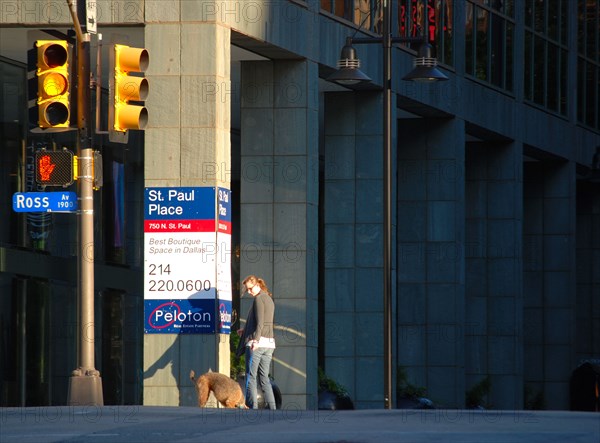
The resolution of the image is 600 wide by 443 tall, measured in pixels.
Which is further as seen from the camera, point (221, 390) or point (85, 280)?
point (221, 390)

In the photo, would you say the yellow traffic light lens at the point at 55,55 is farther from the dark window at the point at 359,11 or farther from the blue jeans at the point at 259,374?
the dark window at the point at 359,11

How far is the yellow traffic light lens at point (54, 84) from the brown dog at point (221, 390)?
16.5ft

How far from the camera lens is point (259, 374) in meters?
22.8

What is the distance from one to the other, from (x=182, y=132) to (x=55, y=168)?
5598 millimetres

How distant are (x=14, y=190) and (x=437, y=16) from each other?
11.5 metres

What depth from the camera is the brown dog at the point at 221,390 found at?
2100 centimetres

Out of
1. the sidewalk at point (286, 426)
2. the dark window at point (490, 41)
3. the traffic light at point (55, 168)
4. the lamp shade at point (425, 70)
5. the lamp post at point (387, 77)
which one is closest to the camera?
the sidewalk at point (286, 426)

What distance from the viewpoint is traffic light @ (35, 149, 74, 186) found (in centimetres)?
1883

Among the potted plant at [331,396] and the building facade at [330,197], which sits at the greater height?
the building facade at [330,197]

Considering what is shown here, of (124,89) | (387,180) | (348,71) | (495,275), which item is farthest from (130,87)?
(495,275)

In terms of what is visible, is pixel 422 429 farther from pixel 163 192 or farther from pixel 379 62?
pixel 379 62

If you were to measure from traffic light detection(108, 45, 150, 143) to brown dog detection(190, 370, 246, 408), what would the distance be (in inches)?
175

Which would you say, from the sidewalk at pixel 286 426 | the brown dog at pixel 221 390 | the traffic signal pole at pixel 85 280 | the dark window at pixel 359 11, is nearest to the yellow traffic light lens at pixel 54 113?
the traffic signal pole at pixel 85 280

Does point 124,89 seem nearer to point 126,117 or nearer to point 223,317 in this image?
point 126,117
